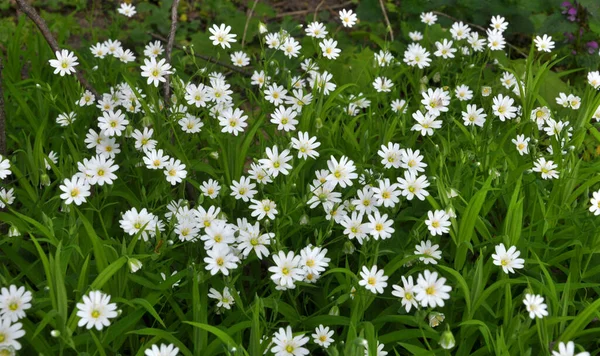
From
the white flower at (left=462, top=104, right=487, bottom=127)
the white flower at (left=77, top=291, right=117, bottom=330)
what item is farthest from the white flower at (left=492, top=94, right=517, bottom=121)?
the white flower at (left=77, top=291, right=117, bottom=330)

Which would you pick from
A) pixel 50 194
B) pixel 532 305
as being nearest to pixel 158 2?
pixel 50 194

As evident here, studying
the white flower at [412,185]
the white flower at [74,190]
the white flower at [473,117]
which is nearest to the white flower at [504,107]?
the white flower at [473,117]

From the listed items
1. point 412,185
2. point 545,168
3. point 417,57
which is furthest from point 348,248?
point 417,57

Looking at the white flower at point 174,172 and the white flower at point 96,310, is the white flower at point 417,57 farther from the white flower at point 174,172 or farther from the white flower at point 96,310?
the white flower at point 96,310

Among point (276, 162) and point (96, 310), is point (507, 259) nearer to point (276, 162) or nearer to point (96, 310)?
point (276, 162)

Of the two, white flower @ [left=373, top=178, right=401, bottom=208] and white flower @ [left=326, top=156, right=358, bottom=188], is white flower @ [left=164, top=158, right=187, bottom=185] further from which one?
white flower @ [left=373, top=178, right=401, bottom=208]
